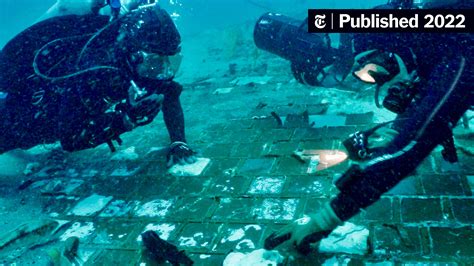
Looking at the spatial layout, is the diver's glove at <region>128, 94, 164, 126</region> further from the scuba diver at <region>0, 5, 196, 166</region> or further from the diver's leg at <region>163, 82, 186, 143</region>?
the diver's leg at <region>163, 82, 186, 143</region>

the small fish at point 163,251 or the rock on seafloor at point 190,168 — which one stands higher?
the small fish at point 163,251

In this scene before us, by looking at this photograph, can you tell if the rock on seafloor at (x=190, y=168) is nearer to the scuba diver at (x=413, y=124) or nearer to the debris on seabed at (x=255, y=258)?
the debris on seabed at (x=255, y=258)

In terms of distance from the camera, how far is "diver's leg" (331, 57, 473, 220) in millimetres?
2099

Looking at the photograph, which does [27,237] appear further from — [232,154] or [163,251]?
[232,154]

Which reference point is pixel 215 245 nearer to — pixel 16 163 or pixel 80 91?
pixel 80 91

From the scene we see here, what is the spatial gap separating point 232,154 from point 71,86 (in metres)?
2.07

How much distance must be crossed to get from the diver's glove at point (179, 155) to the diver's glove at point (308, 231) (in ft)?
6.79

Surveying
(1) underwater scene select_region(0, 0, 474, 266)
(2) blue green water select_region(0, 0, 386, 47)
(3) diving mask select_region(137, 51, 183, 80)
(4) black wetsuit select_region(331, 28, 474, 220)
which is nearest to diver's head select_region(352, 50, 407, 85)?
(1) underwater scene select_region(0, 0, 474, 266)

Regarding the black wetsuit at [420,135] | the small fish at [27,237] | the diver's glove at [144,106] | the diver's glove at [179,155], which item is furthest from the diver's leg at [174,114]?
the black wetsuit at [420,135]

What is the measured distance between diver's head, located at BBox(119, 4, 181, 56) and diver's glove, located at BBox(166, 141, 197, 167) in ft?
3.95

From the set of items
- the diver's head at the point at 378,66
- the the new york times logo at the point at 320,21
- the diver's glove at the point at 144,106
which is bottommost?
the diver's glove at the point at 144,106

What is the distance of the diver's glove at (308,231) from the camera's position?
2.31m

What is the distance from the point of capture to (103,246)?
3.21 metres

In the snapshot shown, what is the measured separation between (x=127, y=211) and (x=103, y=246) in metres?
0.55
